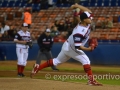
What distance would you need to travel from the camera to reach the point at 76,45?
10.3m

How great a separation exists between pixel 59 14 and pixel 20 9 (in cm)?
358

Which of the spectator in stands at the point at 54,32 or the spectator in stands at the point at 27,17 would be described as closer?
the spectator in stands at the point at 54,32

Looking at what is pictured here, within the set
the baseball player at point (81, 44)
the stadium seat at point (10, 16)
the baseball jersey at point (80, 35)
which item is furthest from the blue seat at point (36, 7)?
the baseball jersey at point (80, 35)

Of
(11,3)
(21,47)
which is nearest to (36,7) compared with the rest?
(11,3)

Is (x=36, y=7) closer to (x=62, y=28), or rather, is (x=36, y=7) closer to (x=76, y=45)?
(x=62, y=28)

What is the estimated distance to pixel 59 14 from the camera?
25.8m

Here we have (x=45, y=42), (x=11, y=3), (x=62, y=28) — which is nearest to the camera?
(x=45, y=42)

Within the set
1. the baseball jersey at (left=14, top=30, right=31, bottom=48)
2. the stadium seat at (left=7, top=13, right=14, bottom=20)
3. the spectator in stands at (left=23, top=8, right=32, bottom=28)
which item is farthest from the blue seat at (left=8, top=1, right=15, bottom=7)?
the baseball jersey at (left=14, top=30, right=31, bottom=48)

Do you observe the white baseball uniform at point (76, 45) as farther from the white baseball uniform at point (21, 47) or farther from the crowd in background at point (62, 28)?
the crowd in background at point (62, 28)

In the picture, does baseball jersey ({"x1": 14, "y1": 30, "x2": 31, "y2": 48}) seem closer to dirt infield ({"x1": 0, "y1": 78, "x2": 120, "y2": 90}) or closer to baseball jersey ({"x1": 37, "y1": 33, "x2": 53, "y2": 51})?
baseball jersey ({"x1": 37, "y1": 33, "x2": 53, "y2": 51})

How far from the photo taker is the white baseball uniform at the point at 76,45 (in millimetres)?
10352

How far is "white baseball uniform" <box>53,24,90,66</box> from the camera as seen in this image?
34.0 feet

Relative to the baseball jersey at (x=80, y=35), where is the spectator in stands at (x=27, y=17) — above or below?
below

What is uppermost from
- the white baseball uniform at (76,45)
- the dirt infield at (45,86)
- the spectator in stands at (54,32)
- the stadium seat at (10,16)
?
the white baseball uniform at (76,45)
